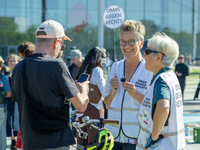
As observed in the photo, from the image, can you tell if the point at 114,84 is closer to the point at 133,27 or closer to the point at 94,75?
the point at 133,27

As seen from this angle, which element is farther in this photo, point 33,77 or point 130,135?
point 130,135

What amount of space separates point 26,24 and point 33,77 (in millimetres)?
30041

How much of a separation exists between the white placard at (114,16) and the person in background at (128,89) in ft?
3.94

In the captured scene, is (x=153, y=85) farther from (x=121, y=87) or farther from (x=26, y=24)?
(x=26, y=24)

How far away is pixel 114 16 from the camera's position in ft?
15.5

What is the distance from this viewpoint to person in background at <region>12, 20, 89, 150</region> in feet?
8.07

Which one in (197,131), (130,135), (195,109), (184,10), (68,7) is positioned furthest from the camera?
(184,10)

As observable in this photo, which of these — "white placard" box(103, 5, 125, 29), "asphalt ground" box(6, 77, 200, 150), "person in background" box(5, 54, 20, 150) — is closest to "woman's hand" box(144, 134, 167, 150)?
"white placard" box(103, 5, 125, 29)

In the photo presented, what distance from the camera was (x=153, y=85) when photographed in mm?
2574

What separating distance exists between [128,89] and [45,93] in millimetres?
1072

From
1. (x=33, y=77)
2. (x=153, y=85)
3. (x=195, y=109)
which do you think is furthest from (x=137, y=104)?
(x=195, y=109)

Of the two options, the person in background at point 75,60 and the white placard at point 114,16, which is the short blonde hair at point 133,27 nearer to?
the white placard at point 114,16

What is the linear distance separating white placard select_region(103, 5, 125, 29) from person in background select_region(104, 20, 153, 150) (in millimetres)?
1201

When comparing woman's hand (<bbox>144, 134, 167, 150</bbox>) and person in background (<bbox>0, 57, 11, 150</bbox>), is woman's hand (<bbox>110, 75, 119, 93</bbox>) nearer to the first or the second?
woman's hand (<bbox>144, 134, 167, 150</bbox>)
